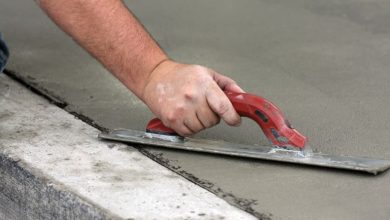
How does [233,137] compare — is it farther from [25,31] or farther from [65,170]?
[25,31]

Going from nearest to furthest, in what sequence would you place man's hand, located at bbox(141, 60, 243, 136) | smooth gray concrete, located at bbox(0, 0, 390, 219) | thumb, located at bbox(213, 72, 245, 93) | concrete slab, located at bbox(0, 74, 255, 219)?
concrete slab, located at bbox(0, 74, 255, 219)
smooth gray concrete, located at bbox(0, 0, 390, 219)
man's hand, located at bbox(141, 60, 243, 136)
thumb, located at bbox(213, 72, 245, 93)

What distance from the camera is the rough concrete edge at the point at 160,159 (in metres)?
2.66

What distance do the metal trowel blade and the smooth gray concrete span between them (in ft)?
0.09

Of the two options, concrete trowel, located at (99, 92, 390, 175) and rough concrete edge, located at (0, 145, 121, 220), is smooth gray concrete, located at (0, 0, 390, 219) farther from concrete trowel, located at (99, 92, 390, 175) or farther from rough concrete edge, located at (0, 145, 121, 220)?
rough concrete edge, located at (0, 145, 121, 220)

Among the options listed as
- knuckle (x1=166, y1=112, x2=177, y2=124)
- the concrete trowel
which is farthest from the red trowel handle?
knuckle (x1=166, y1=112, x2=177, y2=124)

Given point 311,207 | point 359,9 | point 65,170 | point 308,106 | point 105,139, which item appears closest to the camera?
point 311,207

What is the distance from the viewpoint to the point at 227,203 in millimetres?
2656

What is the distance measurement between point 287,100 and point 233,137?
421 mm

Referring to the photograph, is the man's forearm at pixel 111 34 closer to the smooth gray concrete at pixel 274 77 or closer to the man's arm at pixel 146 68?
the man's arm at pixel 146 68

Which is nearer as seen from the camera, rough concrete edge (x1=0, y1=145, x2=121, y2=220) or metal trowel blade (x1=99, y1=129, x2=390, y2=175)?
rough concrete edge (x1=0, y1=145, x2=121, y2=220)

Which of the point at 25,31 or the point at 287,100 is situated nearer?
the point at 287,100

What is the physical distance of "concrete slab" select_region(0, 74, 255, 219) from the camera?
8.59 ft

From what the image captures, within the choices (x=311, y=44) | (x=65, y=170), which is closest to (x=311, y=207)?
(x=65, y=170)

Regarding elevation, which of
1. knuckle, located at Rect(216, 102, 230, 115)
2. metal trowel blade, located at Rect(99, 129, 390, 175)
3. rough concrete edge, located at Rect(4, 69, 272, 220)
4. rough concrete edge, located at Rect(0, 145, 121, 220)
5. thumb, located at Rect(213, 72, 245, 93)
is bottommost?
rough concrete edge, located at Rect(0, 145, 121, 220)
